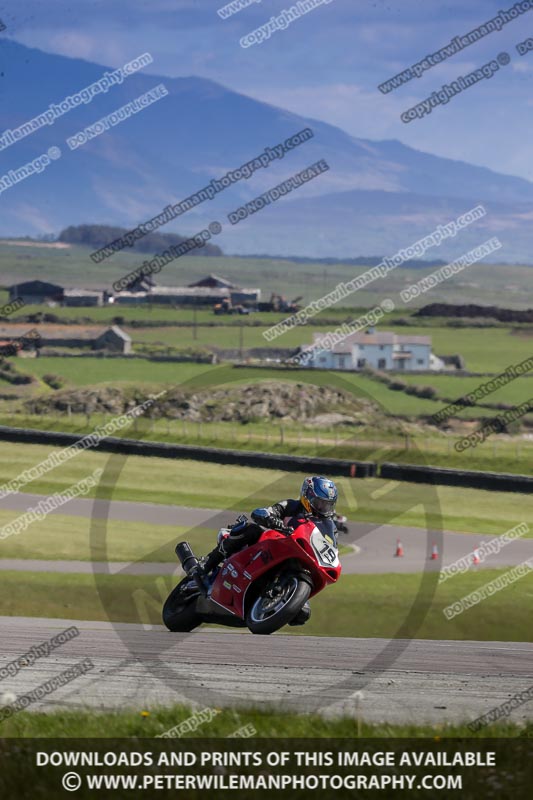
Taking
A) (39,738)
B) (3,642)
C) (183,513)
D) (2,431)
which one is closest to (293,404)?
(2,431)

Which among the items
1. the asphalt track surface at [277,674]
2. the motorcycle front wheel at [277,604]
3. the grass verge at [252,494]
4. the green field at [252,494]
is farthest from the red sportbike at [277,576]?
the green field at [252,494]

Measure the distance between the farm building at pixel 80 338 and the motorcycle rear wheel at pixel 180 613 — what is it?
382 feet

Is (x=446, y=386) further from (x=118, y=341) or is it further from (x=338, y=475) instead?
(x=338, y=475)

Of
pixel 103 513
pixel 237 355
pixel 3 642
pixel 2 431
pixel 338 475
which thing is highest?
pixel 237 355

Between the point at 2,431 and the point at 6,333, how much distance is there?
269 ft

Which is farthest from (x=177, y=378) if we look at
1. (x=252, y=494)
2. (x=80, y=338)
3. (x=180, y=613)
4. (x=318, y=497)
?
(x=318, y=497)

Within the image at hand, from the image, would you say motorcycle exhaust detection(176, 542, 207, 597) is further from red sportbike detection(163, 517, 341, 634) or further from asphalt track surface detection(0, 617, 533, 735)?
asphalt track surface detection(0, 617, 533, 735)

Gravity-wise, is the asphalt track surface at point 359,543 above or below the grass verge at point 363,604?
above

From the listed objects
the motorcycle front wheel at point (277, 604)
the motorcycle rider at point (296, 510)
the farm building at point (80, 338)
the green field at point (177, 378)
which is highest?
the farm building at point (80, 338)

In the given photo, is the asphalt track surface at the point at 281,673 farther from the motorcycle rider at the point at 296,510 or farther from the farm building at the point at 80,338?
the farm building at the point at 80,338

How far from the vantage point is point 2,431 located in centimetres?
6081

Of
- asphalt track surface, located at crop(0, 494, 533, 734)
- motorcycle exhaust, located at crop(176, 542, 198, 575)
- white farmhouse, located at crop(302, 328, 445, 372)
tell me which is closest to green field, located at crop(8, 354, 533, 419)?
white farmhouse, located at crop(302, 328, 445, 372)

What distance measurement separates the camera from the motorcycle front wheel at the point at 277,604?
13266mm

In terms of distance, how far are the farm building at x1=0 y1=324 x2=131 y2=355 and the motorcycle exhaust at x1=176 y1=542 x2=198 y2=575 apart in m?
116
